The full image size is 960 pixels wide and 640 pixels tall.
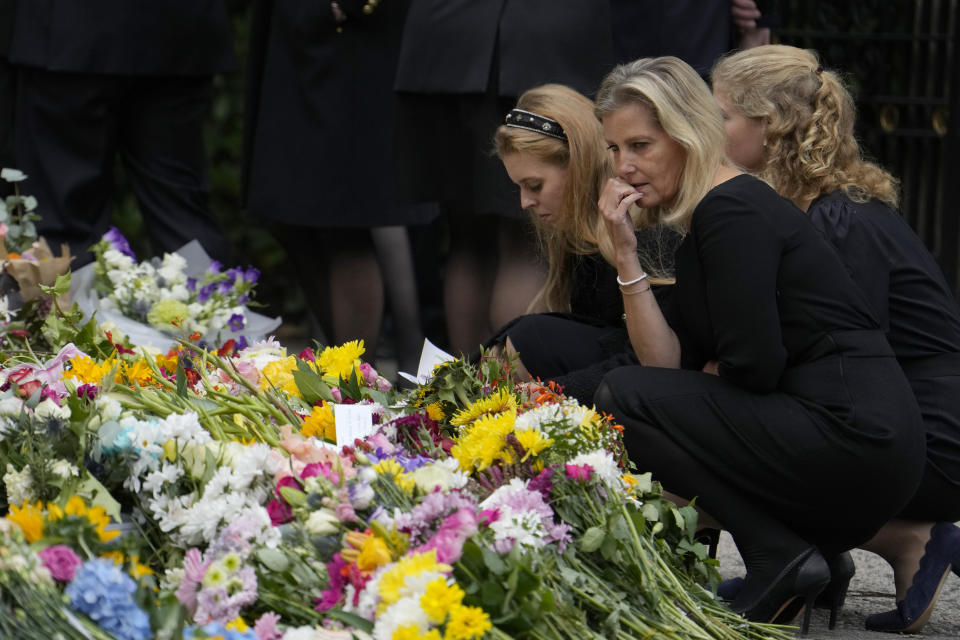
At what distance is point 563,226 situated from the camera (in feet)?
10.4

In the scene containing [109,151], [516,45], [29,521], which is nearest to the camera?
[29,521]

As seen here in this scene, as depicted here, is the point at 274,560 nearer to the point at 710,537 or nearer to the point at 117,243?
the point at 710,537

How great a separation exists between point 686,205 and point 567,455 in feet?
2.35

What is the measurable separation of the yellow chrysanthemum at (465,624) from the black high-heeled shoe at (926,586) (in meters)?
1.13

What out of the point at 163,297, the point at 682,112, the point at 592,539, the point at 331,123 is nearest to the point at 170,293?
the point at 163,297

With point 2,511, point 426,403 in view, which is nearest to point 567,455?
point 426,403

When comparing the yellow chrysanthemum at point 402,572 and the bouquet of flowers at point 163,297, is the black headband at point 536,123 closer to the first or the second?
the bouquet of flowers at point 163,297

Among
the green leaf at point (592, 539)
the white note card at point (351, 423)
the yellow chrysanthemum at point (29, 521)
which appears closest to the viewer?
the yellow chrysanthemum at point (29, 521)

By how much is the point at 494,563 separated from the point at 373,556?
0.16m

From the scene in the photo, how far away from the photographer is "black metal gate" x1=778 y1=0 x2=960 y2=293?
5.09m

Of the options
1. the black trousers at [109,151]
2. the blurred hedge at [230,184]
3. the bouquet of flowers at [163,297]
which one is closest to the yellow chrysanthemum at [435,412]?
the bouquet of flowers at [163,297]

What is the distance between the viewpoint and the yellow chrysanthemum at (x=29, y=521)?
1955 mm

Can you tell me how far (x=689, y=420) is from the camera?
2561 mm

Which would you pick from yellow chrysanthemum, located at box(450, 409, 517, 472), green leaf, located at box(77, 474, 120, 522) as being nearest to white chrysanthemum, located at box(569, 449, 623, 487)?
yellow chrysanthemum, located at box(450, 409, 517, 472)
